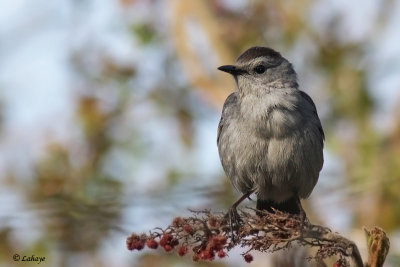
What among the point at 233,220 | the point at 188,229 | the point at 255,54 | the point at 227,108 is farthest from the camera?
the point at 255,54

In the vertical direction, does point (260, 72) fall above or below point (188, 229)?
above

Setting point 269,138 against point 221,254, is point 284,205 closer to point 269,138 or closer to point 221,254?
point 269,138

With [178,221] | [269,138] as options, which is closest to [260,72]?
[269,138]

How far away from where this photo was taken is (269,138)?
6.27m

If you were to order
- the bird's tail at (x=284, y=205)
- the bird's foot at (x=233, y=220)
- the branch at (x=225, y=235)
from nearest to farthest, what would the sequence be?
the branch at (x=225, y=235)
the bird's foot at (x=233, y=220)
the bird's tail at (x=284, y=205)

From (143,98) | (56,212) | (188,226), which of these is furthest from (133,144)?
(188,226)

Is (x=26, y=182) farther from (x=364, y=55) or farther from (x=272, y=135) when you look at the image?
(x=364, y=55)

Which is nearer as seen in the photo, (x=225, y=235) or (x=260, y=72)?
(x=225, y=235)

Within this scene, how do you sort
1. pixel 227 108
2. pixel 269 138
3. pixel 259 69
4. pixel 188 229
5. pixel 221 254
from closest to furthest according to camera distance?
pixel 188 229 → pixel 221 254 → pixel 269 138 → pixel 227 108 → pixel 259 69

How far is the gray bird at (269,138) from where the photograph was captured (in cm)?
627

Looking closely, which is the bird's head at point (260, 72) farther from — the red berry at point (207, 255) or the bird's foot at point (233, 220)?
the red berry at point (207, 255)

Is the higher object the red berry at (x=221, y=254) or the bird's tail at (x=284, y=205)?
the bird's tail at (x=284, y=205)

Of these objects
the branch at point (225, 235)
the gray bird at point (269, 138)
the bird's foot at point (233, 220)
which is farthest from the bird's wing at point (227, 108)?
the branch at point (225, 235)

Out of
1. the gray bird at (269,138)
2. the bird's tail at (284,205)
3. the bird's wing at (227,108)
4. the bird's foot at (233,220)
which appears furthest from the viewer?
the bird's tail at (284,205)
